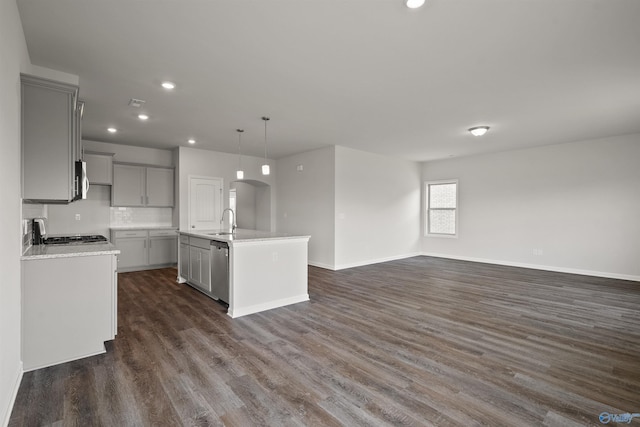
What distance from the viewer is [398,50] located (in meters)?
2.76

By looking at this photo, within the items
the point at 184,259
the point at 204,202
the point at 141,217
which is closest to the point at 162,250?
the point at 141,217

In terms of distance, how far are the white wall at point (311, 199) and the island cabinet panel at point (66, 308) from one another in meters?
4.33

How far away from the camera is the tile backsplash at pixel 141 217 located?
21.3 ft

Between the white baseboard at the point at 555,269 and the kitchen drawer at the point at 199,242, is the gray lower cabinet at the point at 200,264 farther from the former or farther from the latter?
the white baseboard at the point at 555,269

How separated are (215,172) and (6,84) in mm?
5349

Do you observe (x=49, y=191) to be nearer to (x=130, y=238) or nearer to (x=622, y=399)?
(x=130, y=238)

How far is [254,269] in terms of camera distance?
394 centimetres

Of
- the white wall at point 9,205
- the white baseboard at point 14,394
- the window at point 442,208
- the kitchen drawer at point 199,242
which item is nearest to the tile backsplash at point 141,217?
the kitchen drawer at point 199,242

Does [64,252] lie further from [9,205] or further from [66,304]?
[9,205]

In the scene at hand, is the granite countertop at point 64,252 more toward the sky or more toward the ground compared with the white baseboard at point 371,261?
more toward the sky

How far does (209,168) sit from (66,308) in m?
4.88

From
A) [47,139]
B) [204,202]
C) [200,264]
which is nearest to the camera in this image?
[47,139]

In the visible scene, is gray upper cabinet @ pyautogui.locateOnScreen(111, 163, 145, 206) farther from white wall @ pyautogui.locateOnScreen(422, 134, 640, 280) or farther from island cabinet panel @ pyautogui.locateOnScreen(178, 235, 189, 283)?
white wall @ pyautogui.locateOnScreen(422, 134, 640, 280)

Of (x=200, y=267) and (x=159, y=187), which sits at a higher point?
(x=159, y=187)
